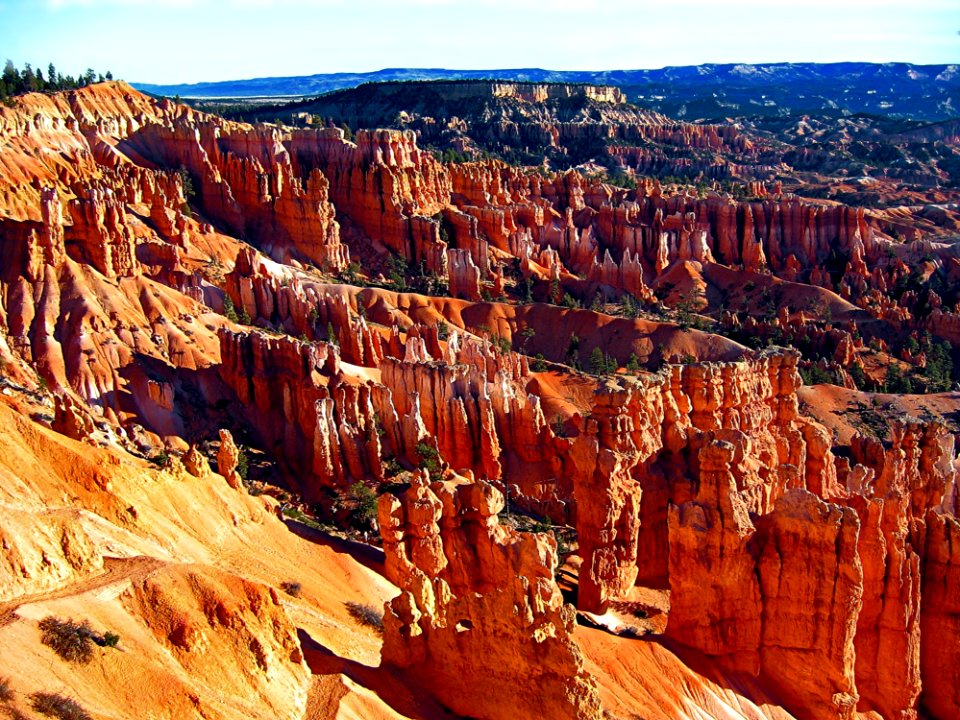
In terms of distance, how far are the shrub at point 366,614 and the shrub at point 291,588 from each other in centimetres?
123

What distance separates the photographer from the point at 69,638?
14.3m

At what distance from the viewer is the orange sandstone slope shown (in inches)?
664

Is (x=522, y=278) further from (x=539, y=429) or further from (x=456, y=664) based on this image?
(x=456, y=664)

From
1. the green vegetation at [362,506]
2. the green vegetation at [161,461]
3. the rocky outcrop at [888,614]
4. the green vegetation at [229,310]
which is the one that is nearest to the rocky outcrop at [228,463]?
the green vegetation at [161,461]

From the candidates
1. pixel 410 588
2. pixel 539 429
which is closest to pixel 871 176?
pixel 539 429

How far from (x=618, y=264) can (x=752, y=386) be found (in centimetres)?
4851

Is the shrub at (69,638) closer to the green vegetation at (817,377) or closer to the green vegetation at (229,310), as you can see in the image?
the green vegetation at (229,310)

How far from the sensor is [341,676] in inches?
687

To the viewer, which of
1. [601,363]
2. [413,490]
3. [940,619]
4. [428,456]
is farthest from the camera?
[601,363]

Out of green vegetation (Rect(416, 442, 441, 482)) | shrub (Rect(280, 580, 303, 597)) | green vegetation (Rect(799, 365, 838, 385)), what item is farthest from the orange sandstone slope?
green vegetation (Rect(799, 365, 838, 385))

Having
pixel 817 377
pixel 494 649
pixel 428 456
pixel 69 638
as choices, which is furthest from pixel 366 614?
pixel 817 377

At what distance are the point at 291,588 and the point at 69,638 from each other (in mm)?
Answer: 8670

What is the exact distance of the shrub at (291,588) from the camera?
2261 cm

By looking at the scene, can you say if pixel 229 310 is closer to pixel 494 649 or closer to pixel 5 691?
pixel 494 649
